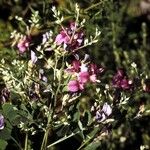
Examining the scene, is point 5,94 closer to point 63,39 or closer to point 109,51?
point 63,39

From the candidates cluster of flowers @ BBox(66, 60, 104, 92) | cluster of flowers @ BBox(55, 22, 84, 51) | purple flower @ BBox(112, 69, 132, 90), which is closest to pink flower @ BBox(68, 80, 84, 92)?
cluster of flowers @ BBox(66, 60, 104, 92)

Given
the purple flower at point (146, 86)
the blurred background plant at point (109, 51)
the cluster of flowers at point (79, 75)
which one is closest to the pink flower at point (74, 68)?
the cluster of flowers at point (79, 75)

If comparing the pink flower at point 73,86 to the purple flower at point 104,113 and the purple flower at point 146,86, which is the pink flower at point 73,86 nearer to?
the purple flower at point 104,113

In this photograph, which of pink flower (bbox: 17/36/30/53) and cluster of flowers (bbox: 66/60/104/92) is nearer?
cluster of flowers (bbox: 66/60/104/92)

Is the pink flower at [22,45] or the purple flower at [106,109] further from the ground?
the pink flower at [22,45]

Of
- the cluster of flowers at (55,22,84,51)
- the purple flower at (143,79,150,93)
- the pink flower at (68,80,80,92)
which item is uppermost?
the cluster of flowers at (55,22,84,51)

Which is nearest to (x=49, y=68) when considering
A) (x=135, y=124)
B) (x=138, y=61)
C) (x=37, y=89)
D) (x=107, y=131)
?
(x=37, y=89)

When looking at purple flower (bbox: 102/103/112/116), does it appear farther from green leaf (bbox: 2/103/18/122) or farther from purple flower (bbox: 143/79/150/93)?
green leaf (bbox: 2/103/18/122)

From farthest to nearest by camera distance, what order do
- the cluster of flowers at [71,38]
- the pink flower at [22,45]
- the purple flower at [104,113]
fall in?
the pink flower at [22,45] < the purple flower at [104,113] < the cluster of flowers at [71,38]

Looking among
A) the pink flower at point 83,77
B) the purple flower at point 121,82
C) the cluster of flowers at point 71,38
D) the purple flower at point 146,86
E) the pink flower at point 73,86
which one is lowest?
the purple flower at point 146,86

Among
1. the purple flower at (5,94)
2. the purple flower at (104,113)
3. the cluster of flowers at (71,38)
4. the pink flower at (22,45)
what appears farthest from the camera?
the pink flower at (22,45)
